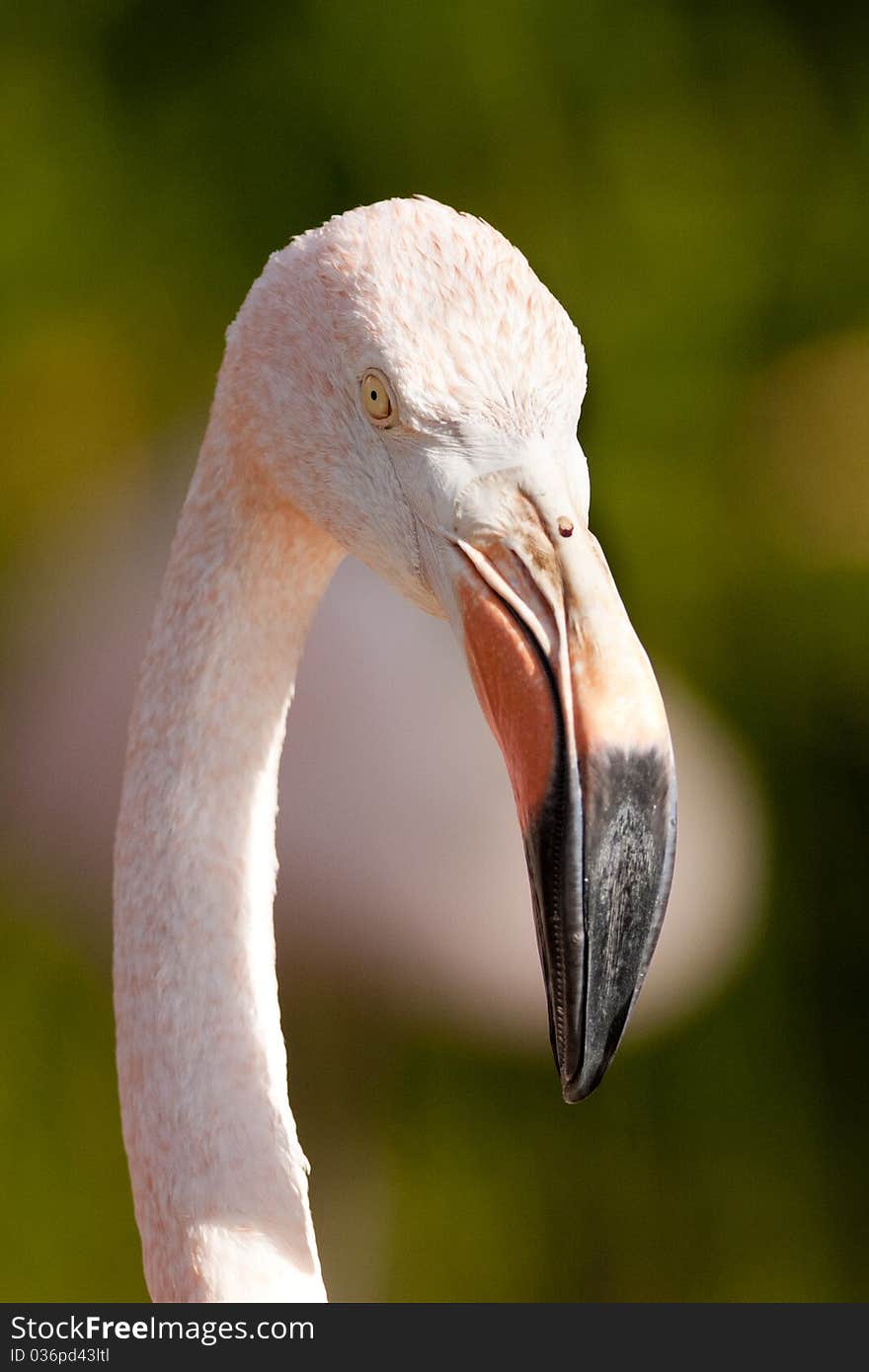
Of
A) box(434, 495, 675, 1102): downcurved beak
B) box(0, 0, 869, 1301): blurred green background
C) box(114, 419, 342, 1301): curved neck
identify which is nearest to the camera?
box(434, 495, 675, 1102): downcurved beak

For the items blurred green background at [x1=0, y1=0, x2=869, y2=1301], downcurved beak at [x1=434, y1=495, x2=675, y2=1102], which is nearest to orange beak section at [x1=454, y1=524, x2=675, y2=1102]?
downcurved beak at [x1=434, y1=495, x2=675, y2=1102]

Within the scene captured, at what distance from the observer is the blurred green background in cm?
214

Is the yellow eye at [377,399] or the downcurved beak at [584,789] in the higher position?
the yellow eye at [377,399]

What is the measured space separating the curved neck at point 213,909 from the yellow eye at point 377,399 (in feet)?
0.45

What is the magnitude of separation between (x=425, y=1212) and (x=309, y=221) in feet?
5.39

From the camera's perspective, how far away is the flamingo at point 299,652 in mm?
646

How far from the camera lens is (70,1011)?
2162mm

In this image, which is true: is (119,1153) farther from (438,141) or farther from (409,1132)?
(438,141)

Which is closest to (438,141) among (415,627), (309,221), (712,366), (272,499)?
(309,221)

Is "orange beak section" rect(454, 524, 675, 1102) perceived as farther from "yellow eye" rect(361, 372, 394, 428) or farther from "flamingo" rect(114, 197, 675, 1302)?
"yellow eye" rect(361, 372, 394, 428)

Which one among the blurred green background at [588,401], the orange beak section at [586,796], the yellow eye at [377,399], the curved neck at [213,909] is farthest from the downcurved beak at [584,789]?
the blurred green background at [588,401]

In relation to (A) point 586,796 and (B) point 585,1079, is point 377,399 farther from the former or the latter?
(B) point 585,1079

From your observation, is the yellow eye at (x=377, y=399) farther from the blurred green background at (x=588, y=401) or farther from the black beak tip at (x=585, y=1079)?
the blurred green background at (x=588, y=401)

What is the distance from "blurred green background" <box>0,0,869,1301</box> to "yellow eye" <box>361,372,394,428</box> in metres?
1.51
